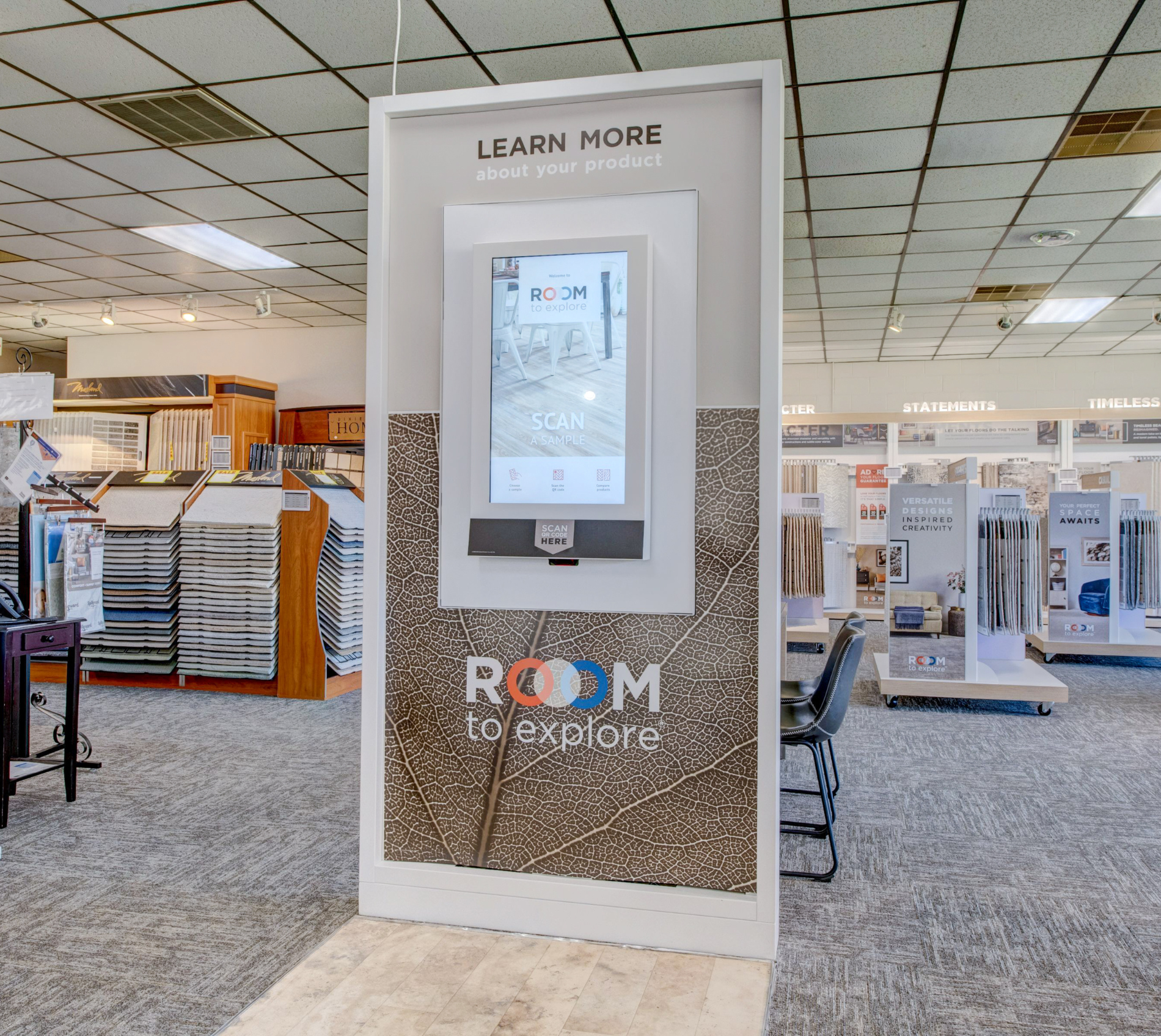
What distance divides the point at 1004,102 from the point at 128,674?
19.4 feet

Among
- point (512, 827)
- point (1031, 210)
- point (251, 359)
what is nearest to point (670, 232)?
point (512, 827)

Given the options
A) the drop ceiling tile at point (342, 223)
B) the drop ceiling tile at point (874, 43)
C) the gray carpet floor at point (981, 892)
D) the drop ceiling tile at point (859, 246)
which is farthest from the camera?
the drop ceiling tile at point (859, 246)

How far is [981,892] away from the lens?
Result: 263 centimetres

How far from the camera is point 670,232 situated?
7.43ft

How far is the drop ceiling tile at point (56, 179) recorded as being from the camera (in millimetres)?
5254

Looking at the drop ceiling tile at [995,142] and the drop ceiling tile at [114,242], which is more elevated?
the drop ceiling tile at [114,242]

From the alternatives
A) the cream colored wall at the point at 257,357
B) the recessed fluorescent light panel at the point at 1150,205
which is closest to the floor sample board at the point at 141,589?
the cream colored wall at the point at 257,357

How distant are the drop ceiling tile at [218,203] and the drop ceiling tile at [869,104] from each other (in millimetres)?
3509

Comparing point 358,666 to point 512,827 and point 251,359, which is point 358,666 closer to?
point 512,827

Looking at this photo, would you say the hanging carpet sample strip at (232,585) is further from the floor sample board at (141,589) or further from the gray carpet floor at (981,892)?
the gray carpet floor at (981,892)

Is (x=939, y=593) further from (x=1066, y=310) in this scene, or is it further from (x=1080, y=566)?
(x=1066, y=310)

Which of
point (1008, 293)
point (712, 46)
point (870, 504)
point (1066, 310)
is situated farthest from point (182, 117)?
point (870, 504)

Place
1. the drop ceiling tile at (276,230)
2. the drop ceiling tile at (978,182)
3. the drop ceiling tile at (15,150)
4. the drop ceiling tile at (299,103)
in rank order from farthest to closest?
1. the drop ceiling tile at (276,230)
2. the drop ceiling tile at (978,182)
3. the drop ceiling tile at (15,150)
4. the drop ceiling tile at (299,103)

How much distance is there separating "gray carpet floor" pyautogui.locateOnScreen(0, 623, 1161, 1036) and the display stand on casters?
52 centimetres
